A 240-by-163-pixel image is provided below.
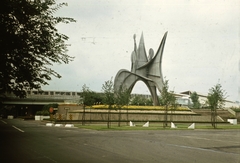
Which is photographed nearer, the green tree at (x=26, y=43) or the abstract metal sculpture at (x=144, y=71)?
the green tree at (x=26, y=43)

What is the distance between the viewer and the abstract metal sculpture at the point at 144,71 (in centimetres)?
6150

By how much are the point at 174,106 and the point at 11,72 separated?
1136 inches

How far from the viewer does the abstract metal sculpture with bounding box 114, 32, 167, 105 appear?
Result: 202 ft

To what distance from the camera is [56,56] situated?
40.4 ft

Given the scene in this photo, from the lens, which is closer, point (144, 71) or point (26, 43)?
point (26, 43)

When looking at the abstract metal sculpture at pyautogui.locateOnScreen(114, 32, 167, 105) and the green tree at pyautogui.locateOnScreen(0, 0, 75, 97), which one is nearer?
the green tree at pyautogui.locateOnScreen(0, 0, 75, 97)

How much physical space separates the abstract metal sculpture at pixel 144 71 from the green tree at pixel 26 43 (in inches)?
1933

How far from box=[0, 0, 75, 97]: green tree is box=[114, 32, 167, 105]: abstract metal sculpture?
49089mm

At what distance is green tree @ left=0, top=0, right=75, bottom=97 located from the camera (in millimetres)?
9471

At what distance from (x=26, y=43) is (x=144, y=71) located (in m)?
53.9

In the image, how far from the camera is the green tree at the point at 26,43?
9.47 meters

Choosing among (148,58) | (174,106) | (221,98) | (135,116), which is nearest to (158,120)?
(135,116)

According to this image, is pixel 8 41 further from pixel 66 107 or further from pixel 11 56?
pixel 66 107

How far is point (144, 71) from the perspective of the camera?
209 ft
